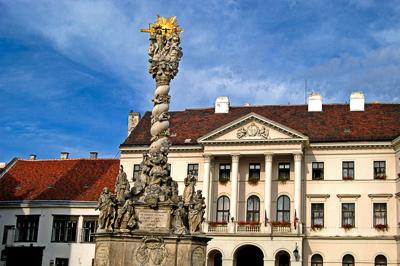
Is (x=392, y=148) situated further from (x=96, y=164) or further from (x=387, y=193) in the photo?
(x=96, y=164)

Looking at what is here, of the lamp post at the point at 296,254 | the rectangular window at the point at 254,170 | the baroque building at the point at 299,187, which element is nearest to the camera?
the lamp post at the point at 296,254

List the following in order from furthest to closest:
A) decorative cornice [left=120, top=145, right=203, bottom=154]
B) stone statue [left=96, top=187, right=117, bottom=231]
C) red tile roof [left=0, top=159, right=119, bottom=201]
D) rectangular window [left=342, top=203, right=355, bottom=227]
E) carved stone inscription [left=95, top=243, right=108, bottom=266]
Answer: red tile roof [left=0, top=159, right=119, bottom=201] < decorative cornice [left=120, top=145, right=203, bottom=154] < rectangular window [left=342, top=203, right=355, bottom=227] < stone statue [left=96, top=187, right=117, bottom=231] < carved stone inscription [left=95, top=243, right=108, bottom=266]

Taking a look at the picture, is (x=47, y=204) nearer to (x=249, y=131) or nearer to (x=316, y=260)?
(x=249, y=131)

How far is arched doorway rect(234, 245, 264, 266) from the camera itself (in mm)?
50750

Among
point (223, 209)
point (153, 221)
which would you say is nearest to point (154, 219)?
point (153, 221)

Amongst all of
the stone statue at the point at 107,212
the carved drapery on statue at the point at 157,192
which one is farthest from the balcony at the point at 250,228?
the stone statue at the point at 107,212

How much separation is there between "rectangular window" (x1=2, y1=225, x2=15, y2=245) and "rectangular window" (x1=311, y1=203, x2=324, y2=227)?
2453cm

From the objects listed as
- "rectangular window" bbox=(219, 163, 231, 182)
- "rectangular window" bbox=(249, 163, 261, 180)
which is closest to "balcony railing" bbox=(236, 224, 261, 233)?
"rectangular window" bbox=(249, 163, 261, 180)

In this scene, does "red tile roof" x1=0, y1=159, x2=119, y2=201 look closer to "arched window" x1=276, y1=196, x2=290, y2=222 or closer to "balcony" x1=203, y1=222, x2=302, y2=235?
"balcony" x1=203, y1=222, x2=302, y2=235

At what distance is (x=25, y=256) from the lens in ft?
169

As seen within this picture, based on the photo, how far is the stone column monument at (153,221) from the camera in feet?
67.4

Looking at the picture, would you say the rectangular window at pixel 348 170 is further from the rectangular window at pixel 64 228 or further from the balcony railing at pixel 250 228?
the rectangular window at pixel 64 228

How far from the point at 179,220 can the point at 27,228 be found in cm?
3455

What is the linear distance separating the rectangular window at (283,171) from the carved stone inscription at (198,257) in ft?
97.7
